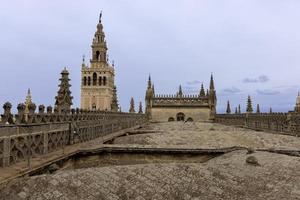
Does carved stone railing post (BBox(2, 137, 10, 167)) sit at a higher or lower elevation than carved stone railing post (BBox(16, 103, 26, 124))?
lower

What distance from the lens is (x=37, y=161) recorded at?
8.55 meters

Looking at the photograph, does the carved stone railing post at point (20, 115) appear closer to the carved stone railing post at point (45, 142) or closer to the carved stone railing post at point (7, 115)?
the carved stone railing post at point (7, 115)

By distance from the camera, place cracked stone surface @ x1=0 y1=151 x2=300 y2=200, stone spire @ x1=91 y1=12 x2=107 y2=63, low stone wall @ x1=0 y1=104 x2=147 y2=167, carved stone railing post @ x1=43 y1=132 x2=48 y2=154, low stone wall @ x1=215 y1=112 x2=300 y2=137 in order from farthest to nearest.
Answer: stone spire @ x1=91 y1=12 x2=107 y2=63 < low stone wall @ x1=215 y1=112 x2=300 y2=137 < carved stone railing post @ x1=43 y1=132 x2=48 y2=154 < low stone wall @ x1=0 y1=104 x2=147 y2=167 < cracked stone surface @ x1=0 y1=151 x2=300 y2=200

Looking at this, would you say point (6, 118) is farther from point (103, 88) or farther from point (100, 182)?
point (103, 88)

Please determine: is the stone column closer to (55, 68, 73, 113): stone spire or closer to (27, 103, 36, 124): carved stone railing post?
(27, 103, 36, 124): carved stone railing post

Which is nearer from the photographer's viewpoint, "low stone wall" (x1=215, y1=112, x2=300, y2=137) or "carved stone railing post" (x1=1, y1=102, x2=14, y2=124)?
"carved stone railing post" (x1=1, y1=102, x2=14, y2=124)

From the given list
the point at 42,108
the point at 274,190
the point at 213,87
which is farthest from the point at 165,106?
the point at 274,190

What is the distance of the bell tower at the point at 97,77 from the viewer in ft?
307

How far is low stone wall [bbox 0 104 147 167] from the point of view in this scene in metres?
8.19

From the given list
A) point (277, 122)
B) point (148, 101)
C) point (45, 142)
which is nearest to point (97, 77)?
point (148, 101)

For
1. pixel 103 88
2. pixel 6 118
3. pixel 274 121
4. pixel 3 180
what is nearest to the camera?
pixel 3 180

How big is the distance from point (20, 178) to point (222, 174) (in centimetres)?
427

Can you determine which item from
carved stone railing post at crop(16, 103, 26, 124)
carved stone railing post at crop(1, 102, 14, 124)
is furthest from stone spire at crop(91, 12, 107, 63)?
carved stone railing post at crop(1, 102, 14, 124)

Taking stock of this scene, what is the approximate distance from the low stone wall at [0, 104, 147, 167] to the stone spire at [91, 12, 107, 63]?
78.6m
